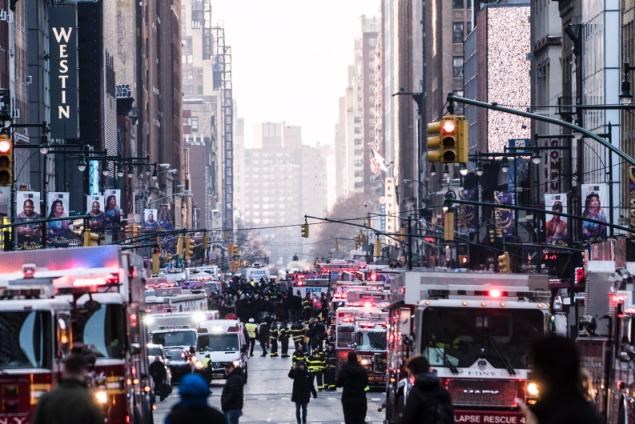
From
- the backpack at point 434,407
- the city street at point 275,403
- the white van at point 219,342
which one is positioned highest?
the backpack at point 434,407

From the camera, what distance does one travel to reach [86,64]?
12712cm

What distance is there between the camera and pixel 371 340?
51375mm

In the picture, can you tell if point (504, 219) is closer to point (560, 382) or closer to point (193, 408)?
point (193, 408)

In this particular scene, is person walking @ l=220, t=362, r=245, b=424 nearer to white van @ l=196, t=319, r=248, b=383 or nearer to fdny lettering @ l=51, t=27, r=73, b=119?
white van @ l=196, t=319, r=248, b=383

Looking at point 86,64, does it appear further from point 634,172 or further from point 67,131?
point 634,172

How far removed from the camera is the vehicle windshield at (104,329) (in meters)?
25.4

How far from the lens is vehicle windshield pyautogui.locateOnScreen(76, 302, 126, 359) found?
83.4 feet

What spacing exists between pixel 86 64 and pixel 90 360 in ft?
343

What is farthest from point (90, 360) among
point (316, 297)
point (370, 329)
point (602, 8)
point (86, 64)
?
point (86, 64)

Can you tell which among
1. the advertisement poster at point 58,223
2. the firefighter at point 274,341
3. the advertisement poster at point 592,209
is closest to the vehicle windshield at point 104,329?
the advertisement poster at point 592,209

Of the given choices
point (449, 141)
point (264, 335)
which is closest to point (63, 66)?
point (264, 335)

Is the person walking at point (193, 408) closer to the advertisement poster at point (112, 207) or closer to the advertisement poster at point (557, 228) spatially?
the advertisement poster at point (557, 228)

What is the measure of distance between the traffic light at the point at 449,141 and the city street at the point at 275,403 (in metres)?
6.88

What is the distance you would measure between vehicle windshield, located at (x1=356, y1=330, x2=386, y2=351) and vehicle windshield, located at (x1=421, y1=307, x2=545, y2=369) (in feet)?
78.1
